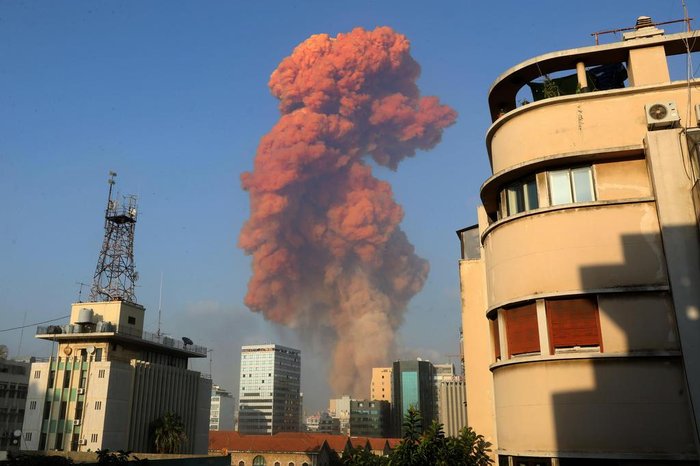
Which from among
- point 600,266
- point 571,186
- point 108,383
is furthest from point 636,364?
point 108,383

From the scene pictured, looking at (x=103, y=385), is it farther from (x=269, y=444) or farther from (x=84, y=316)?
(x=269, y=444)

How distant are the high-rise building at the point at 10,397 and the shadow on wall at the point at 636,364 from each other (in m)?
93.8

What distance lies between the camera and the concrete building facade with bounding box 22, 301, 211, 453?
2375 inches

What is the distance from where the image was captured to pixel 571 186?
1770 centimetres

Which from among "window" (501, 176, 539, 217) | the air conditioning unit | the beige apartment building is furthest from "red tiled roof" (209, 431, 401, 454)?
the air conditioning unit

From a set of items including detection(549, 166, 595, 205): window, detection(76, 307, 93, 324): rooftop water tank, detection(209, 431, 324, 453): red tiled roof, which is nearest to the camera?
detection(549, 166, 595, 205): window

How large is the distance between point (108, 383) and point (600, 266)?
5694cm

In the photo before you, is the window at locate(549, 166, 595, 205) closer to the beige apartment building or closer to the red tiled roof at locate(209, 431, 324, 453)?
the beige apartment building

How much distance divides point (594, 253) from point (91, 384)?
A: 58295 millimetres

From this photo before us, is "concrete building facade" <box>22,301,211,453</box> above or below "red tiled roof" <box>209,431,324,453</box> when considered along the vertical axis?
above

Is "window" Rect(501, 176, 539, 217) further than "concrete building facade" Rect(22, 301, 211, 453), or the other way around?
"concrete building facade" Rect(22, 301, 211, 453)

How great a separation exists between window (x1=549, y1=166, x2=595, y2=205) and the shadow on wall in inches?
71.2

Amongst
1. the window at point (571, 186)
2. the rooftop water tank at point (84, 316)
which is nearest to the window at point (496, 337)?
the window at point (571, 186)

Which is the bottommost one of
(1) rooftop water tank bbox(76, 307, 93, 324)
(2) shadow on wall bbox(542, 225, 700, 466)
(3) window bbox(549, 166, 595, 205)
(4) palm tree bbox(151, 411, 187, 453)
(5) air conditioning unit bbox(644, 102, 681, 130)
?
(4) palm tree bbox(151, 411, 187, 453)
